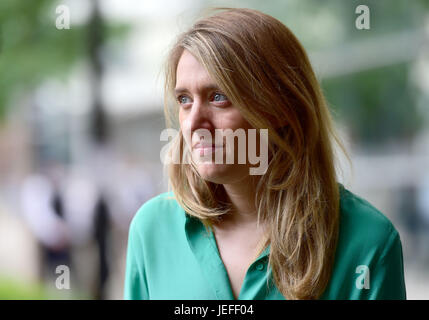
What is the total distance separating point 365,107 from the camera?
5219mm

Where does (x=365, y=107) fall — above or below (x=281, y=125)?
above

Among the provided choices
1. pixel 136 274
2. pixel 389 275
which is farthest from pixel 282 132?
pixel 136 274

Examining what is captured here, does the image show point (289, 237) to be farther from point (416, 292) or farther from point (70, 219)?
point (416, 292)

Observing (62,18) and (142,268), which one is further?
(62,18)

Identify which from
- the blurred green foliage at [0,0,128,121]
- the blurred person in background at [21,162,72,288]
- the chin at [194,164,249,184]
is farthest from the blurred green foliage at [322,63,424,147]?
the chin at [194,164,249,184]

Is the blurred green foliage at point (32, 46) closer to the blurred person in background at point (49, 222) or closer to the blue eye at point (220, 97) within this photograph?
the blurred person in background at point (49, 222)

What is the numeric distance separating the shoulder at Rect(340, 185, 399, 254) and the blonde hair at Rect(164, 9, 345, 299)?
1.1 inches

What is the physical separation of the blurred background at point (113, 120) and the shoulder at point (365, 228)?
69.6 inches

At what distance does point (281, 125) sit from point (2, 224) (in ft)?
18.2

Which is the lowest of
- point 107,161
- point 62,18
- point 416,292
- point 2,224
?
point 416,292

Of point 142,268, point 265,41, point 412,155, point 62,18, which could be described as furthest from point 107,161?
point 412,155

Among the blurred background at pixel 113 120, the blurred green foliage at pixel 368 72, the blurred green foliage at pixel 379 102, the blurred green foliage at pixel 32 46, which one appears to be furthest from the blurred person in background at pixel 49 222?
the blurred green foliage at pixel 379 102
